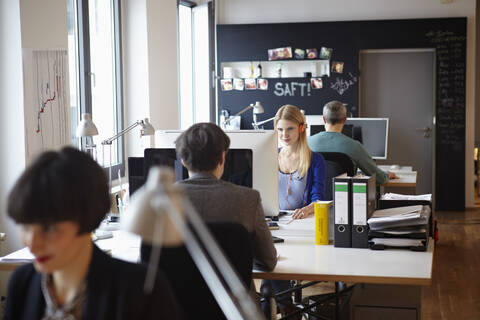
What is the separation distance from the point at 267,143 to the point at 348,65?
4.82m

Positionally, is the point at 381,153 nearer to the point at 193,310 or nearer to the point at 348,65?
the point at 348,65

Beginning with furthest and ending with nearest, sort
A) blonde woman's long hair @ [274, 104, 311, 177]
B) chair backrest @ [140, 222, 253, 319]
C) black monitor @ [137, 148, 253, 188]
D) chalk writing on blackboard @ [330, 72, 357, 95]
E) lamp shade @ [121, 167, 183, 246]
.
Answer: chalk writing on blackboard @ [330, 72, 357, 95], blonde woman's long hair @ [274, 104, 311, 177], black monitor @ [137, 148, 253, 188], chair backrest @ [140, 222, 253, 319], lamp shade @ [121, 167, 183, 246]

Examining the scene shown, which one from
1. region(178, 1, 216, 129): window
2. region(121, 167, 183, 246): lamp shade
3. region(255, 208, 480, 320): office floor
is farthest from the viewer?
region(178, 1, 216, 129): window

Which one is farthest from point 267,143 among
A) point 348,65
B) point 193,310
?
point 348,65

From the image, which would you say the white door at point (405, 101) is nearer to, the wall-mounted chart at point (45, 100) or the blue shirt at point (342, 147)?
the blue shirt at point (342, 147)

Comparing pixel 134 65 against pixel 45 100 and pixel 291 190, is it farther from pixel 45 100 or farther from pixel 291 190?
pixel 291 190

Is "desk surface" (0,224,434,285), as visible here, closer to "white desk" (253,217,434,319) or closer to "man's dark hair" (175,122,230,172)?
"white desk" (253,217,434,319)

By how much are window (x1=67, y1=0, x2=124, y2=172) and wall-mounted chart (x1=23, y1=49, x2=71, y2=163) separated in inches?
26.1

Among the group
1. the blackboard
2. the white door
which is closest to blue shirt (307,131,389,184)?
the blackboard

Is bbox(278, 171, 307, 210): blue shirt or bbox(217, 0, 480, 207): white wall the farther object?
bbox(217, 0, 480, 207): white wall

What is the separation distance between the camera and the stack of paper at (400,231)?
265 cm

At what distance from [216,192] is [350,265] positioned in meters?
0.63

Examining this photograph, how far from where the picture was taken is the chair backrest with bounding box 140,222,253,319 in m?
1.91

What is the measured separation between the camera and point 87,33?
4875 millimetres
